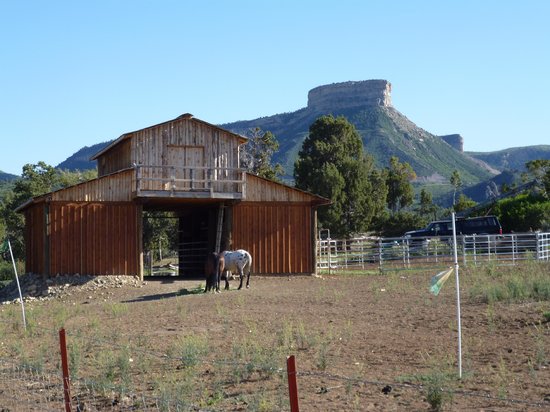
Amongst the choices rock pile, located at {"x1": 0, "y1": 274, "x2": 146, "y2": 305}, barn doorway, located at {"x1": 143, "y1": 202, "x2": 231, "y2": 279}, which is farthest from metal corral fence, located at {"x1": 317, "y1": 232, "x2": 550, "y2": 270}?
rock pile, located at {"x1": 0, "y1": 274, "x2": 146, "y2": 305}

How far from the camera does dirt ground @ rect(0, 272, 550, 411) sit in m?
10.7

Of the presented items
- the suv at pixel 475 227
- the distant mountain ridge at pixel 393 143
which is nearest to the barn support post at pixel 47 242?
the suv at pixel 475 227

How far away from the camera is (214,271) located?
2648 cm

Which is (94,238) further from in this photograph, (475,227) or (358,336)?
(475,227)

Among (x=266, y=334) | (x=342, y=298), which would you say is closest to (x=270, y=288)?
(x=342, y=298)

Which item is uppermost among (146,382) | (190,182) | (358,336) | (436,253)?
(190,182)

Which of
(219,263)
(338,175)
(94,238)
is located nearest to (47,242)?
(94,238)

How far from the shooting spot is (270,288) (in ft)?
90.4

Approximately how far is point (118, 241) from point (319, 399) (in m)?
20.4

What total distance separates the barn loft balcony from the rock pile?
323 cm

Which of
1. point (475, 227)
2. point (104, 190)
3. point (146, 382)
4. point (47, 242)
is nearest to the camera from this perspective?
point (146, 382)

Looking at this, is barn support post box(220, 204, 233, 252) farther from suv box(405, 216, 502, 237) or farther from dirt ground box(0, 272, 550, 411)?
suv box(405, 216, 502, 237)

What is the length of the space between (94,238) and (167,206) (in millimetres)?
5190

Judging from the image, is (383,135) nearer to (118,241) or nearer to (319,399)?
(118,241)
